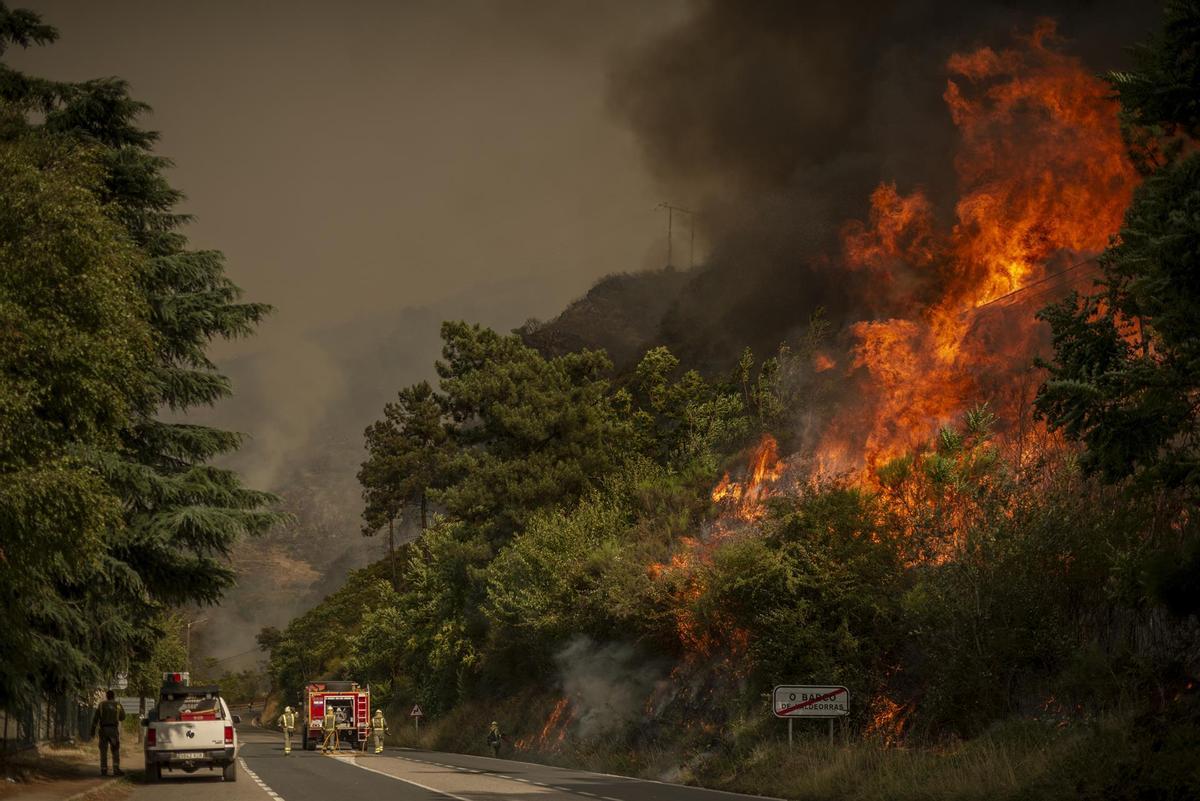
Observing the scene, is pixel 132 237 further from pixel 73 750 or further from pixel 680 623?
pixel 73 750

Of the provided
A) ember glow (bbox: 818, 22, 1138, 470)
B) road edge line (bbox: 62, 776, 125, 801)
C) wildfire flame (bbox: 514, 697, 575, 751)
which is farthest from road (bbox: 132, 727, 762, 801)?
ember glow (bbox: 818, 22, 1138, 470)

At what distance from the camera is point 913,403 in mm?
34250

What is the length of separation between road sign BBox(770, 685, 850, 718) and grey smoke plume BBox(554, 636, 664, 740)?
47.9 feet

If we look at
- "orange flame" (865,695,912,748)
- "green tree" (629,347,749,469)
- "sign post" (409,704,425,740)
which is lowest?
"sign post" (409,704,425,740)

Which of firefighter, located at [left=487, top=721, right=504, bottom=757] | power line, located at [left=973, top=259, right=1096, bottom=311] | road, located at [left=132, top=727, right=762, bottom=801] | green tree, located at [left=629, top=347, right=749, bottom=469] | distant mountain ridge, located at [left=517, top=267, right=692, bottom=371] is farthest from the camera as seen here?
distant mountain ridge, located at [left=517, top=267, right=692, bottom=371]

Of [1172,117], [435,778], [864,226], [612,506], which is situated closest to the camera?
[1172,117]

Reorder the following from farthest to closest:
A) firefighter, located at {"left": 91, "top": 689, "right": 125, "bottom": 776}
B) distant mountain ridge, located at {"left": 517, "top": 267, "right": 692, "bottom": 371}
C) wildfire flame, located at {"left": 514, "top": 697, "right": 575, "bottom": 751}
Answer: distant mountain ridge, located at {"left": 517, "top": 267, "right": 692, "bottom": 371} → wildfire flame, located at {"left": 514, "top": 697, "right": 575, "bottom": 751} → firefighter, located at {"left": 91, "top": 689, "right": 125, "bottom": 776}

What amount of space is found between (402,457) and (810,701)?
72.4 m

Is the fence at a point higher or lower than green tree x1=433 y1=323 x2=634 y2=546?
lower

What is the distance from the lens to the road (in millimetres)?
22016

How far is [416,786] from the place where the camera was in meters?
24.6

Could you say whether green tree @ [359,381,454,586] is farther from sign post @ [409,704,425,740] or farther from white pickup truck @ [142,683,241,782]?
white pickup truck @ [142,683,241,782]

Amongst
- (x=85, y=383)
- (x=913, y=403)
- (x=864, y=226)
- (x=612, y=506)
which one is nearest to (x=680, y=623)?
(x=913, y=403)

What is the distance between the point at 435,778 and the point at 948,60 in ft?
88.7
